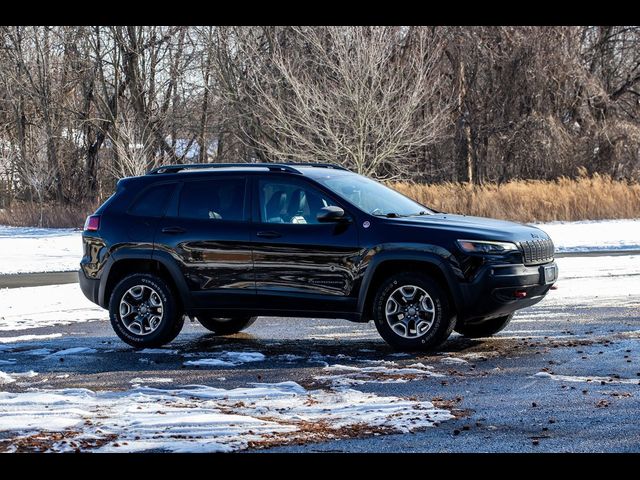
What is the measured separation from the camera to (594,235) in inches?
1102

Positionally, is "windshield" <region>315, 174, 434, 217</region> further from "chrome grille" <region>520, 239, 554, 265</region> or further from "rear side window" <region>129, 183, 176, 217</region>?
"rear side window" <region>129, 183, 176, 217</region>

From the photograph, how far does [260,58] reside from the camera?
41.0 m

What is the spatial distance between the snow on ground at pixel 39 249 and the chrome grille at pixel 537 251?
1472 centimetres

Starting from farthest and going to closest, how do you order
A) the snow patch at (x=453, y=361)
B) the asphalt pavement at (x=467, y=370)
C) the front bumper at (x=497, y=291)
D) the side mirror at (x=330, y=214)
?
the side mirror at (x=330, y=214) → the front bumper at (x=497, y=291) → the snow patch at (x=453, y=361) → the asphalt pavement at (x=467, y=370)

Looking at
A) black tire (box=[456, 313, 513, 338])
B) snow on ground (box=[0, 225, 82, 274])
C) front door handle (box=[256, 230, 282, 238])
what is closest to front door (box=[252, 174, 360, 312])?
front door handle (box=[256, 230, 282, 238])

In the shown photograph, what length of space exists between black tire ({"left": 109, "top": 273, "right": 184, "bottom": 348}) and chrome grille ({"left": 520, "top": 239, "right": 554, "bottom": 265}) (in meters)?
3.57

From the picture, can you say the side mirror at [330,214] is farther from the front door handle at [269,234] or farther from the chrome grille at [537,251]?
the chrome grille at [537,251]

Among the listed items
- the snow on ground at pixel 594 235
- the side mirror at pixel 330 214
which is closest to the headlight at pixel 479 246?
the side mirror at pixel 330 214

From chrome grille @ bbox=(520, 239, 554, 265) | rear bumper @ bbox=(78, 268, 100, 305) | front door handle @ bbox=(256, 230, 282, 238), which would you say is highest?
front door handle @ bbox=(256, 230, 282, 238)

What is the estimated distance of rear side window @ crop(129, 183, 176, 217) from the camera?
1140 centimetres

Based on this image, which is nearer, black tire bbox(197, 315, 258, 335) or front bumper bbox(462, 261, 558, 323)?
front bumper bbox(462, 261, 558, 323)

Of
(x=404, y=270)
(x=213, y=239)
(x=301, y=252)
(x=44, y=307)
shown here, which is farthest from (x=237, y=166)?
(x=44, y=307)

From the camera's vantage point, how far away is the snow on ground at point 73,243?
24.7 m
